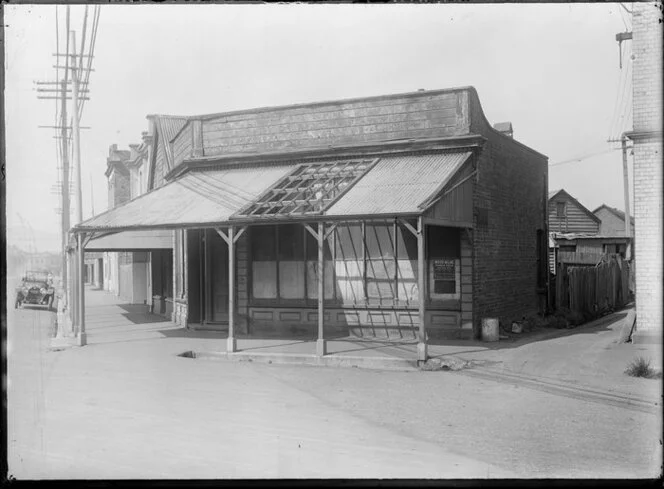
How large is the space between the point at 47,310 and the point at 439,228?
826 inches

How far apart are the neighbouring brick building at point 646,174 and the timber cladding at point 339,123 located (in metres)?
3.76

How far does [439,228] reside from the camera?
1592 cm

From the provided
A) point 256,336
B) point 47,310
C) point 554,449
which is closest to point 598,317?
point 256,336

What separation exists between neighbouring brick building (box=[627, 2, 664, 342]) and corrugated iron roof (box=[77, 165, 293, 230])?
8.22 meters

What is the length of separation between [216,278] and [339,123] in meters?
5.92

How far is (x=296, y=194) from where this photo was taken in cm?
1538

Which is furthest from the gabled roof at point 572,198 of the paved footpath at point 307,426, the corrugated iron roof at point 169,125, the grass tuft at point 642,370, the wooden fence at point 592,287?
the paved footpath at point 307,426

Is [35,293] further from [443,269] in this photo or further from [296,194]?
[443,269]

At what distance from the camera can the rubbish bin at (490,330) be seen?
15500 mm

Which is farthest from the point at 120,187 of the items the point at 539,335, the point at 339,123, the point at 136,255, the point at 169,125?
the point at 539,335

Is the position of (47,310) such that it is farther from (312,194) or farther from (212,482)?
(212,482)

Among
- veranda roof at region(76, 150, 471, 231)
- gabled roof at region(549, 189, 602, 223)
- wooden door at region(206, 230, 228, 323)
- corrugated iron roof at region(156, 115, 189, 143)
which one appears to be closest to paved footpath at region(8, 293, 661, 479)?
veranda roof at region(76, 150, 471, 231)

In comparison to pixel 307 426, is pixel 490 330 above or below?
above

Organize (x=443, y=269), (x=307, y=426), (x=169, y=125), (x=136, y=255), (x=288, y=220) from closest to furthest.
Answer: (x=307, y=426)
(x=288, y=220)
(x=443, y=269)
(x=169, y=125)
(x=136, y=255)
